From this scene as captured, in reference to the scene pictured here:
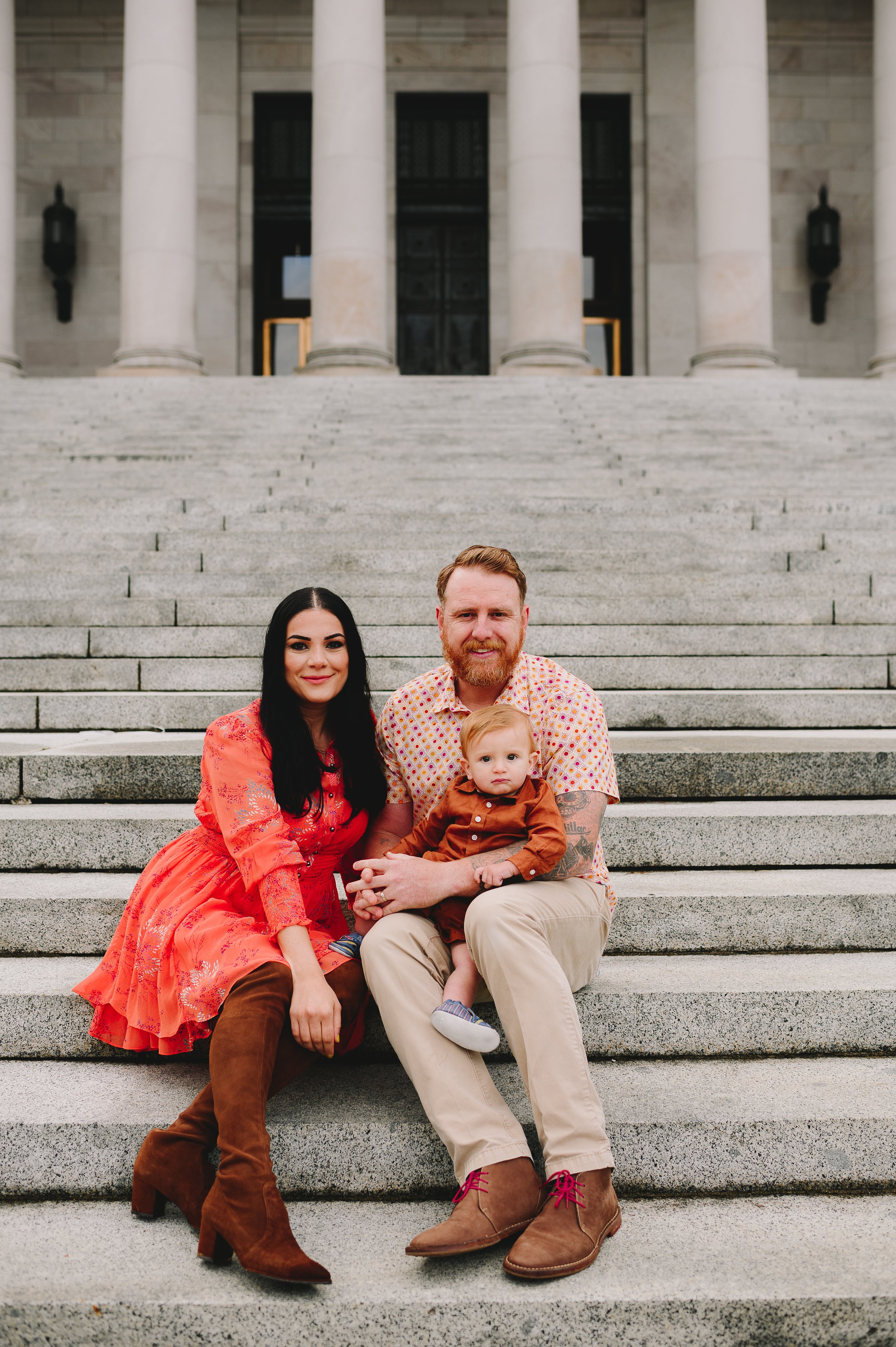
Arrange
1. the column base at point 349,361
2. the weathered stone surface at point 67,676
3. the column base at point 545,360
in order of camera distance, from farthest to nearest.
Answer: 1. the column base at point 545,360
2. the column base at point 349,361
3. the weathered stone surface at point 67,676

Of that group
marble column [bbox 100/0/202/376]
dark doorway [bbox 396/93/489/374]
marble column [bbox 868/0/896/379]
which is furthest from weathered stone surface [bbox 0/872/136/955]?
dark doorway [bbox 396/93/489/374]

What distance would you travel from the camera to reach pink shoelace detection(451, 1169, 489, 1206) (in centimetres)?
256

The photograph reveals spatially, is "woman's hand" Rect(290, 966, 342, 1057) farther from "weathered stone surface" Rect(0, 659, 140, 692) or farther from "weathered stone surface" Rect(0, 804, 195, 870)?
"weathered stone surface" Rect(0, 659, 140, 692)

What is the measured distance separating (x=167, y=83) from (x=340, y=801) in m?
14.8

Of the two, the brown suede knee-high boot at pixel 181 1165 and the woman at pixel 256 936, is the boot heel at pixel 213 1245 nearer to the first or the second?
the woman at pixel 256 936

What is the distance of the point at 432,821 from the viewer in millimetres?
3172

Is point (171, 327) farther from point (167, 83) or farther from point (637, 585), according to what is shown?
point (637, 585)

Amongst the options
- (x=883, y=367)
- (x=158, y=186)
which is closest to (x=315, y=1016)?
(x=158, y=186)

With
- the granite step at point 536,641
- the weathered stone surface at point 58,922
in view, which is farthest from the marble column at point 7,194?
the weathered stone surface at point 58,922

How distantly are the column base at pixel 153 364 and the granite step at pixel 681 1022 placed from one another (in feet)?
42.4

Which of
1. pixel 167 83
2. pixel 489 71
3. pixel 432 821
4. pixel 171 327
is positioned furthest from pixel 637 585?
pixel 489 71

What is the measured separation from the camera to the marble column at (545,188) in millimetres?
15016

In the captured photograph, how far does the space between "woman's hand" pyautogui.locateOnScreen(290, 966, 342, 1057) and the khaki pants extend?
0.14 meters

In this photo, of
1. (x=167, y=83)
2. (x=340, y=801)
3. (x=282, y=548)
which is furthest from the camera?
(x=167, y=83)
